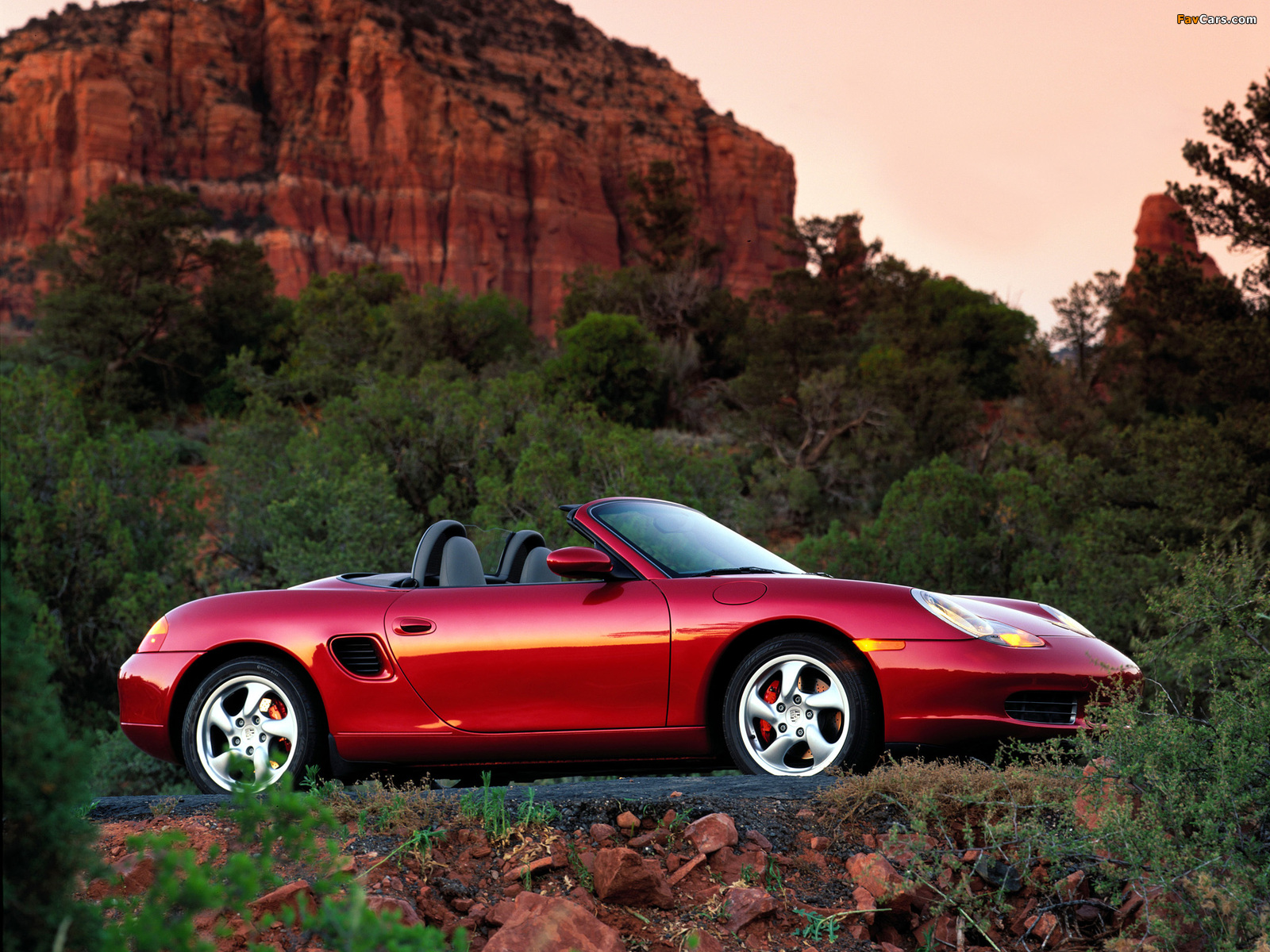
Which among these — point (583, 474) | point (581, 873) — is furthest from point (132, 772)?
point (581, 873)

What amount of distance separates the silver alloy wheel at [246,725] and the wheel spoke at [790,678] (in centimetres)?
233

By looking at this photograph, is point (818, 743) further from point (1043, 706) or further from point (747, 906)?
point (747, 906)

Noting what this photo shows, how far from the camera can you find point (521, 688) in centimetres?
481

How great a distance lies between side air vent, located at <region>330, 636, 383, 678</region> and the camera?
16.5 feet

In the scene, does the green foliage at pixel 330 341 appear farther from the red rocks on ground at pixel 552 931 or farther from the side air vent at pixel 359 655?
the red rocks on ground at pixel 552 931

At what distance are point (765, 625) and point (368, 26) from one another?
9481 cm

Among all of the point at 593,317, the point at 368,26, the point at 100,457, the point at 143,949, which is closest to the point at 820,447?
the point at 593,317

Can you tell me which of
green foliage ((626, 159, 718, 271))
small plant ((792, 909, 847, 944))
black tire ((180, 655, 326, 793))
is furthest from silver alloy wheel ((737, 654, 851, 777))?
green foliage ((626, 159, 718, 271))

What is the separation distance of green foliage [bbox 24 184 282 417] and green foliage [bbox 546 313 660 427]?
1369 cm

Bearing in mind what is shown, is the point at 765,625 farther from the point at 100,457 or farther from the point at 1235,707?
the point at 100,457

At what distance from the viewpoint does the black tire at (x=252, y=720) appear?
5.10 m

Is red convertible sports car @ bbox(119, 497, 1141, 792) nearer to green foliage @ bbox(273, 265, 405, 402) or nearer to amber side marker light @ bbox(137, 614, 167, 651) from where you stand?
amber side marker light @ bbox(137, 614, 167, 651)

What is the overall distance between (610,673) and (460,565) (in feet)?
3.83

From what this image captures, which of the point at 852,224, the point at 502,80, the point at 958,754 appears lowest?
the point at 958,754
